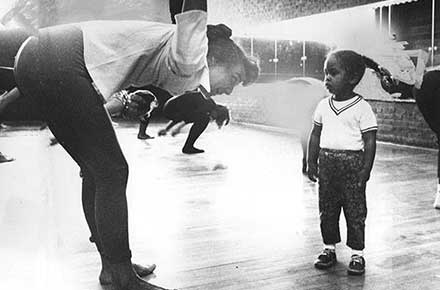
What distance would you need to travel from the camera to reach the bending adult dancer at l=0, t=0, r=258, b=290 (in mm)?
1231

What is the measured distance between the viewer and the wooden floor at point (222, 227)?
173 cm

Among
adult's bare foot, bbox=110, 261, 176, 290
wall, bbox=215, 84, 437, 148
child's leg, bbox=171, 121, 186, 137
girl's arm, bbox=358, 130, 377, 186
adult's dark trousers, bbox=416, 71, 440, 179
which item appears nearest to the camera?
adult's bare foot, bbox=110, 261, 176, 290

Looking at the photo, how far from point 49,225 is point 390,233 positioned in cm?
144

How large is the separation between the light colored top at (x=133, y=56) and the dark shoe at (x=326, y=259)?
0.83 metres

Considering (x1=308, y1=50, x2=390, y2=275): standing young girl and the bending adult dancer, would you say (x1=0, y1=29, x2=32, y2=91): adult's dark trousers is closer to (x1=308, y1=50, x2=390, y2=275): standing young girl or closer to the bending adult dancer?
the bending adult dancer

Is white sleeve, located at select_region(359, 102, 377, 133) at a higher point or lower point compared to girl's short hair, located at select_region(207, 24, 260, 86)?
lower

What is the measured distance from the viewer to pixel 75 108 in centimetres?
127

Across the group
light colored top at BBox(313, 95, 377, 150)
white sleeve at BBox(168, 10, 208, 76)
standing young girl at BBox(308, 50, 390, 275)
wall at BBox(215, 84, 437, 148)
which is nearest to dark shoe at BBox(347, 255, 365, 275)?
standing young girl at BBox(308, 50, 390, 275)

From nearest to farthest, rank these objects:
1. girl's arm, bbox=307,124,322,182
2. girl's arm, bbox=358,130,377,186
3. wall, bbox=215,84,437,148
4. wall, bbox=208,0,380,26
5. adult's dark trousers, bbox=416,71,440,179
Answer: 1. girl's arm, bbox=358,130,377,186
2. girl's arm, bbox=307,124,322,182
3. adult's dark trousers, bbox=416,71,440,179
4. wall, bbox=215,84,437,148
5. wall, bbox=208,0,380,26

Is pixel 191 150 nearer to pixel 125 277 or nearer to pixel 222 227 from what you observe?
pixel 222 227

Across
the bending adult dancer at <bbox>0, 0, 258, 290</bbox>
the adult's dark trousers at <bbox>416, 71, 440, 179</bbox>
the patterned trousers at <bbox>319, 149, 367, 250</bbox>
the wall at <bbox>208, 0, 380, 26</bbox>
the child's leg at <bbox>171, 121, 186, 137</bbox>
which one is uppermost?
the wall at <bbox>208, 0, 380, 26</bbox>

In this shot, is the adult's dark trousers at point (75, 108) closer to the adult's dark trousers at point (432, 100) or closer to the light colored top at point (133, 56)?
the light colored top at point (133, 56)

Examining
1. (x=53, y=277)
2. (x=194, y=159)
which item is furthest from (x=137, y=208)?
(x=194, y=159)

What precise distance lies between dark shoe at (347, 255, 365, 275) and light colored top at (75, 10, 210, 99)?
853mm
